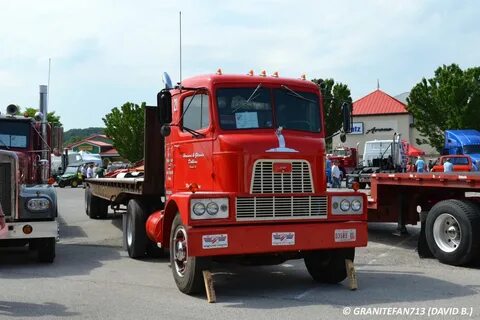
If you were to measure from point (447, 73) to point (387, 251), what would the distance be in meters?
36.9

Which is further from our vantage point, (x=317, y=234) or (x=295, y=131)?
(x=295, y=131)

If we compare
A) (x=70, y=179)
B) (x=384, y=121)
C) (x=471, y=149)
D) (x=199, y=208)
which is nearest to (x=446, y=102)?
(x=471, y=149)

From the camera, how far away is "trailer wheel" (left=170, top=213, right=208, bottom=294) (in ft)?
22.2

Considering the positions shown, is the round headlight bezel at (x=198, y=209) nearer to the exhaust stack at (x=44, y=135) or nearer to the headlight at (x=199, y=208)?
the headlight at (x=199, y=208)

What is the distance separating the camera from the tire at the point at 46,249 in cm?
930

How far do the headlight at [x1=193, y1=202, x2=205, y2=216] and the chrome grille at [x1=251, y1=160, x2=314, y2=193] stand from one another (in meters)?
0.68

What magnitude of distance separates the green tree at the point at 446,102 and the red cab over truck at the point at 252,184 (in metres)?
38.3

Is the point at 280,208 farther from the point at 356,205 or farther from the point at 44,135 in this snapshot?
the point at 44,135

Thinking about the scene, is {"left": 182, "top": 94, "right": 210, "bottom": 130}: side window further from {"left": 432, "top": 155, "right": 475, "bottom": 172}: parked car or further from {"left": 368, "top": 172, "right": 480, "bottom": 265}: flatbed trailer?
{"left": 432, "top": 155, "right": 475, "bottom": 172}: parked car

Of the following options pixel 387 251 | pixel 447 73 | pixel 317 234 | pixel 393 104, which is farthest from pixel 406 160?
pixel 393 104

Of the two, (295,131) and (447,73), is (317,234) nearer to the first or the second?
(295,131)

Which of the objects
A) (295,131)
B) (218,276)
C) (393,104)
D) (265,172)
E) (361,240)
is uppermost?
(393,104)

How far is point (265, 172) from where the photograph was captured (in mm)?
7109

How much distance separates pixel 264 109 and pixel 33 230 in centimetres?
398
